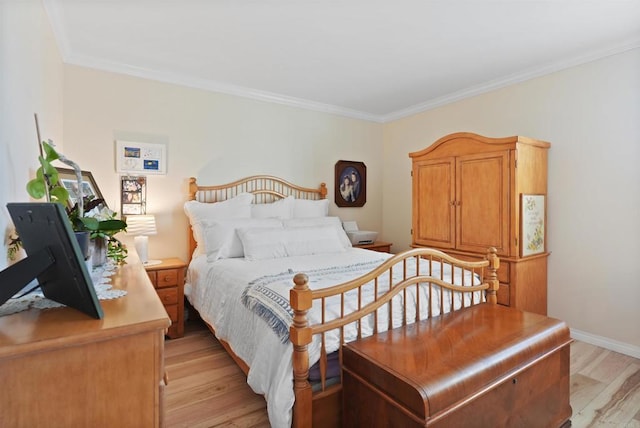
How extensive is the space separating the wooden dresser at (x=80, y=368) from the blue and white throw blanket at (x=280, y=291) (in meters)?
0.85

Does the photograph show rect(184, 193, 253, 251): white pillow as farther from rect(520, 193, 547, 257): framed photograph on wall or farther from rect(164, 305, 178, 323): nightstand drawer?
rect(520, 193, 547, 257): framed photograph on wall

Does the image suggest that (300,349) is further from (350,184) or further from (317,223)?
(350,184)

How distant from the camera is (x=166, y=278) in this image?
3021 mm

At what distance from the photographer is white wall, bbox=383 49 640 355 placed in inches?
108

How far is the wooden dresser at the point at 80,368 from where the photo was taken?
2.45 feet

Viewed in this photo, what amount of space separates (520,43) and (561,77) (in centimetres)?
73

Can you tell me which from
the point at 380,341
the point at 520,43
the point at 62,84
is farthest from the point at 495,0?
the point at 62,84

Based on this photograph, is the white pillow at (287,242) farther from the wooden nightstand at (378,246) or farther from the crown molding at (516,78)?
the crown molding at (516,78)

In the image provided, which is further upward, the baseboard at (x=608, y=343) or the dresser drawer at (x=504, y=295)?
the dresser drawer at (x=504, y=295)

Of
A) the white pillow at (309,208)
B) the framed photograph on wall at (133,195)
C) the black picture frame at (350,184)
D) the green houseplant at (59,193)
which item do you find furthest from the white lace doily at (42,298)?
the black picture frame at (350,184)

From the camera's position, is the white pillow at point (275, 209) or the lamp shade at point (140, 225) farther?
the white pillow at point (275, 209)

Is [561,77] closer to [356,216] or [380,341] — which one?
[356,216]

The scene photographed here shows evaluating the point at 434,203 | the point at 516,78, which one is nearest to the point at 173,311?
the point at 434,203

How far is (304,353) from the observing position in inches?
62.2
